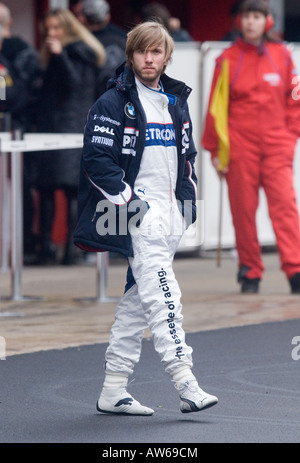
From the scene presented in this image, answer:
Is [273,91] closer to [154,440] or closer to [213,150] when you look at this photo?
[213,150]

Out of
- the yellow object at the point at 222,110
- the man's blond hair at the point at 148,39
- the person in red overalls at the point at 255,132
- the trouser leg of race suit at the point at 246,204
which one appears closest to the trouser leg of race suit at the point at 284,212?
the person in red overalls at the point at 255,132

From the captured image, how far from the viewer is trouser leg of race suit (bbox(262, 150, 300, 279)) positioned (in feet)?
31.8

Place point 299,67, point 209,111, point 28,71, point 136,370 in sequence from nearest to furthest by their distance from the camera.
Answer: point 136,370 → point 209,111 → point 28,71 → point 299,67

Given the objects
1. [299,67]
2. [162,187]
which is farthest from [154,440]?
[299,67]

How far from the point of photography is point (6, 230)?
11.6 metres

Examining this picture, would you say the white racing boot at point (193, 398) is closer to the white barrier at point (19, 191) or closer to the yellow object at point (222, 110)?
the white barrier at point (19, 191)

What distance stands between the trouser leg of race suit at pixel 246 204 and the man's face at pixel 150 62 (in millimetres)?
4311

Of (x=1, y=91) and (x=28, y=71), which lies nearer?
(x=1, y=91)

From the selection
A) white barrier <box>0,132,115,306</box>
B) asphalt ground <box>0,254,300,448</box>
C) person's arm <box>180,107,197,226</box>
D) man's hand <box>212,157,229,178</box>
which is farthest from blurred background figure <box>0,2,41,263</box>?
person's arm <box>180,107,197,226</box>

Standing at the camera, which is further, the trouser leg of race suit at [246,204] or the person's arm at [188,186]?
the trouser leg of race suit at [246,204]

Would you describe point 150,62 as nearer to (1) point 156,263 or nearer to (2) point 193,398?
(1) point 156,263

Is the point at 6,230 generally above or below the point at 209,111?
below

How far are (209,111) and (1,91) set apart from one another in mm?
1662

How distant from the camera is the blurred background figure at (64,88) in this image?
439 inches
